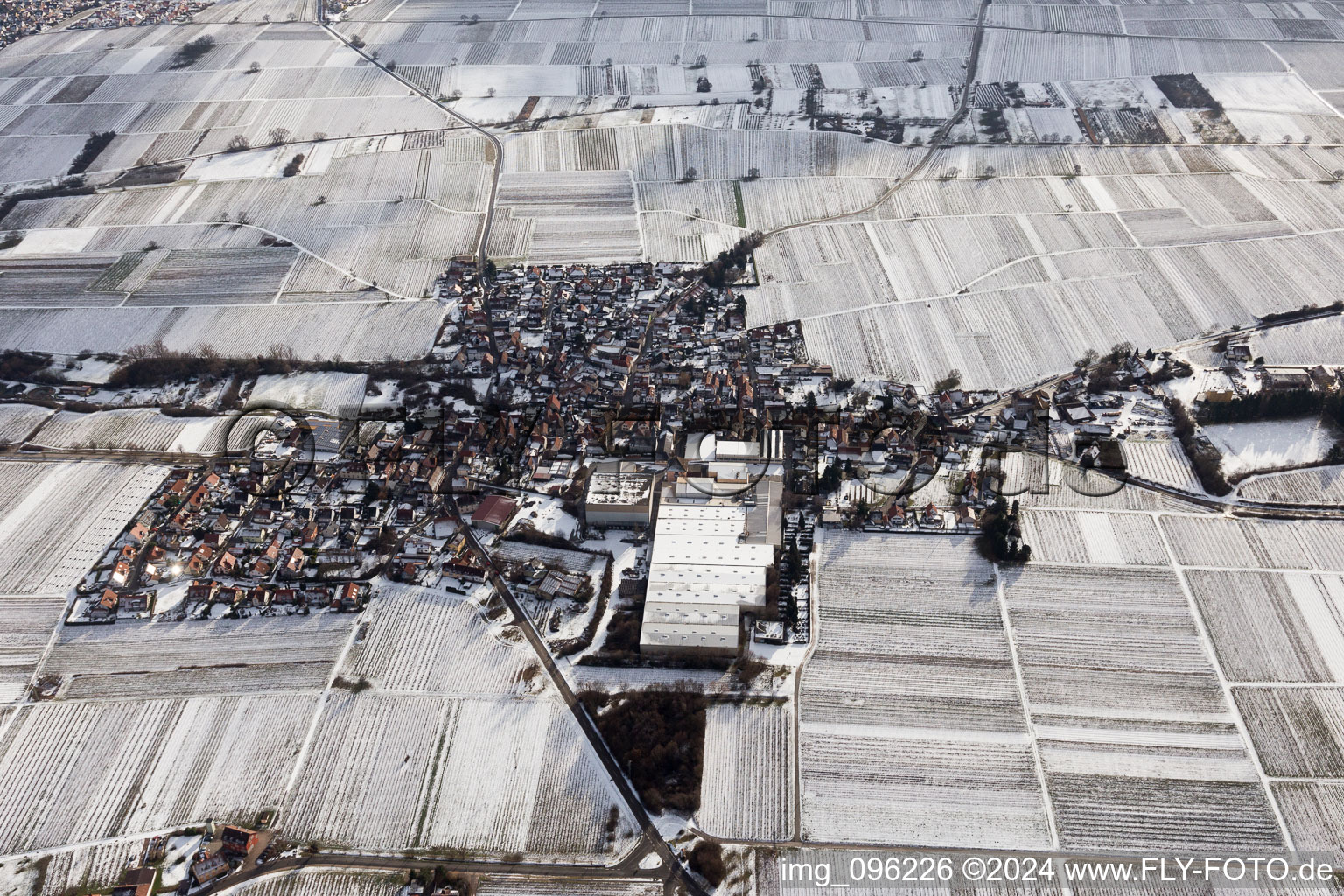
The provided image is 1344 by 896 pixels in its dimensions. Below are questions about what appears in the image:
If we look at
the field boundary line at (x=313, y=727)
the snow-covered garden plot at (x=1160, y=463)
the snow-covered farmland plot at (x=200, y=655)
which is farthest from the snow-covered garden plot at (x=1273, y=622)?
the snow-covered farmland plot at (x=200, y=655)

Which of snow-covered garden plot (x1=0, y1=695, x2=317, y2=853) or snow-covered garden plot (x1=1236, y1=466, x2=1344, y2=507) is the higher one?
snow-covered garden plot (x1=1236, y1=466, x2=1344, y2=507)

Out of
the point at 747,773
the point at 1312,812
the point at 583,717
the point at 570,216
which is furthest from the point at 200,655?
the point at 570,216

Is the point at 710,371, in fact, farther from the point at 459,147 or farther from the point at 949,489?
the point at 459,147

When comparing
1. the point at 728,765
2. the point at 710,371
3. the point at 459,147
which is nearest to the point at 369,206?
the point at 459,147

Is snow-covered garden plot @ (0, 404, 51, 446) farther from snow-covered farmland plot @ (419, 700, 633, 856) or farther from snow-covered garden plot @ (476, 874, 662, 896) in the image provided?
snow-covered garden plot @ (476, 874, 662, 896)

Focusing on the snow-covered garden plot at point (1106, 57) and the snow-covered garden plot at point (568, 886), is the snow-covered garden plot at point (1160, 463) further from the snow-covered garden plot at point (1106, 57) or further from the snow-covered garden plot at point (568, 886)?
the snow-covered garden plot at point (1106, 57)

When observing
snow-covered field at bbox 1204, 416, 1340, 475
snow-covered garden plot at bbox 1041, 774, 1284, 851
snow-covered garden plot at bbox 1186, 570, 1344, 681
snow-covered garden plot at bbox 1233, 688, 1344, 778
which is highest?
snow-covered field at bbox 1204, 416, 1340, 475

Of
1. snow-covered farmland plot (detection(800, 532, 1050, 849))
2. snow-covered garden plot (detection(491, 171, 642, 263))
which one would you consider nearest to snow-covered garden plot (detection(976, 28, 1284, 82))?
snow-covered garden plot (detection(491, 171, 642, 263))

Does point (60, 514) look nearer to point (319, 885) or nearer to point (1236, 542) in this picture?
point (319, 885)
